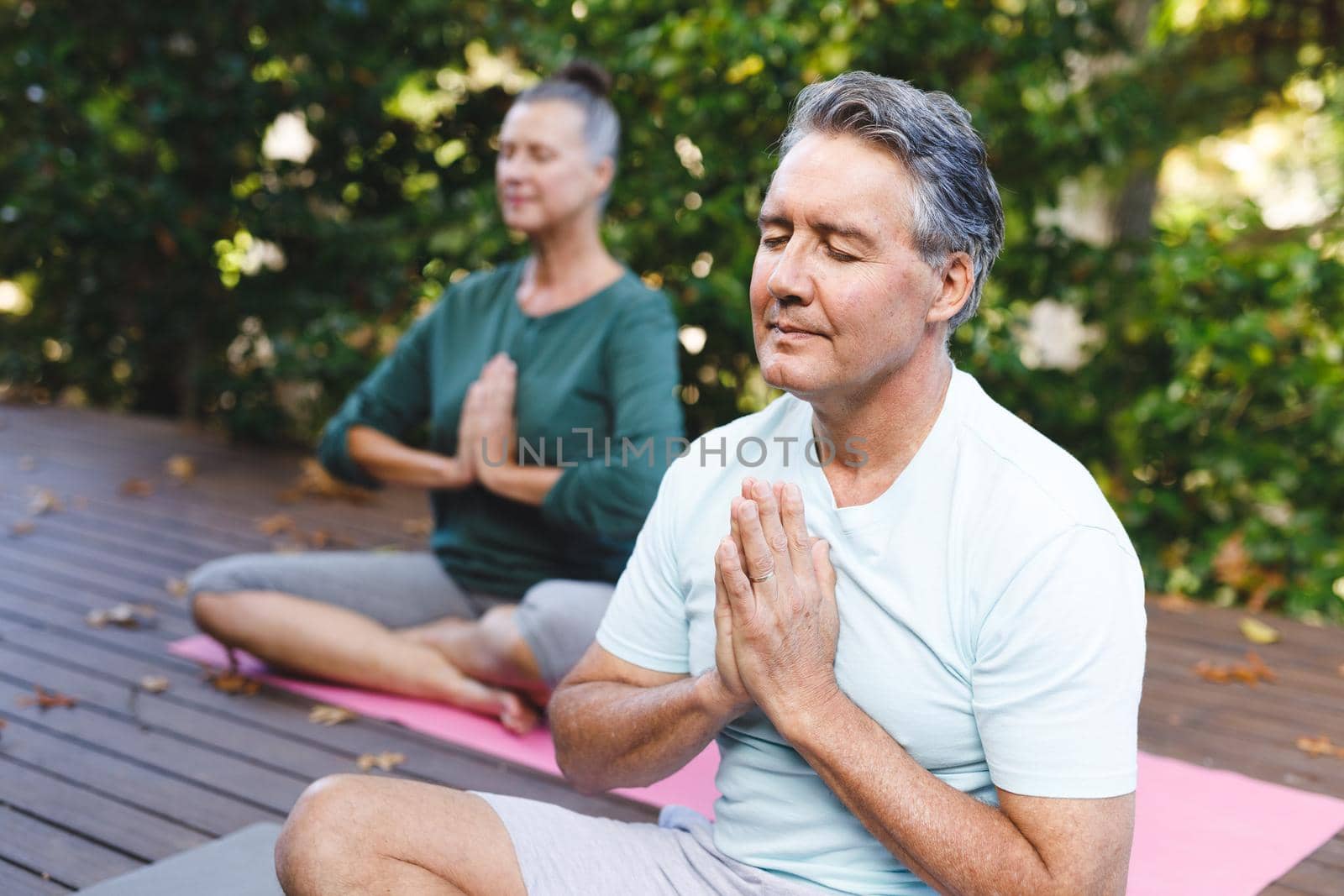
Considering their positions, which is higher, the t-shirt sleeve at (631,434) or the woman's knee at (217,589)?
the t-shirt sleeve at (631,434)

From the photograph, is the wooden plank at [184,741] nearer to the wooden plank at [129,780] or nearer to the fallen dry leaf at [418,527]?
the wooden plank at [129,780]

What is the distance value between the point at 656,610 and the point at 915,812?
43 centimetres

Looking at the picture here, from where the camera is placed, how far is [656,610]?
1550mm

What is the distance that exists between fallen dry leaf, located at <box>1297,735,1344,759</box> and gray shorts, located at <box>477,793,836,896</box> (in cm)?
181

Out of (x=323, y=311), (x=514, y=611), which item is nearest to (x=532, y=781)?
(x=514, y=611)

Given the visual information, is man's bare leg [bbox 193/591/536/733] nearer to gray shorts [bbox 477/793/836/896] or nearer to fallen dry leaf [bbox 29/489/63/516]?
gray shorts [bbox 477/793/836/896]

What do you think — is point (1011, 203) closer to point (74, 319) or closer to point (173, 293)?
point (173, 293)

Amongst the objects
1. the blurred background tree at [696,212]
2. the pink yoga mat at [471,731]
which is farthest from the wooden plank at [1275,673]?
the pink yoga mat at [471,731]

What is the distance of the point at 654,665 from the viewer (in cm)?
155

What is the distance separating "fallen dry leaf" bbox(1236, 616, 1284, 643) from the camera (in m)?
3.58

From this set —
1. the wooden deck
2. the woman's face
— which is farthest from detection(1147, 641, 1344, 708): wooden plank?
the woman's face

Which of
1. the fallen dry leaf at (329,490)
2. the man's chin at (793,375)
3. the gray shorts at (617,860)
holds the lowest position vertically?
the fallen dry leaf at (329,490)

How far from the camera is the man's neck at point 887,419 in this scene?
1.43 meters

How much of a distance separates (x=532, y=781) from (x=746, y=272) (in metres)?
1.98
